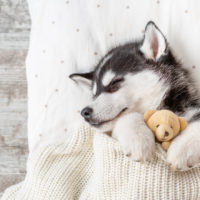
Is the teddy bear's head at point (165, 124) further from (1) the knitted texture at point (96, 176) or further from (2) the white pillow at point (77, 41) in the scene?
(2) the white pillow at point (77, 41)

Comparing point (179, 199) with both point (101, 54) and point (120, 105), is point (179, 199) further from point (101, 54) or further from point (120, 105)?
point (101, 54)

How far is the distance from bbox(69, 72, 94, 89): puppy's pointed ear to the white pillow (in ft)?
0.05

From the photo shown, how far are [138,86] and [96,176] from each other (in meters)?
0.20

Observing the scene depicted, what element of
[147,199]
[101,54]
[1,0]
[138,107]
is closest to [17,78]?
[1,0]

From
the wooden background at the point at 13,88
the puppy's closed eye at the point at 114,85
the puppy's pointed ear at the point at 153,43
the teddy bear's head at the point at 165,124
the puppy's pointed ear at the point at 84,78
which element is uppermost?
the puppy's pointed ear at the point at 153,43

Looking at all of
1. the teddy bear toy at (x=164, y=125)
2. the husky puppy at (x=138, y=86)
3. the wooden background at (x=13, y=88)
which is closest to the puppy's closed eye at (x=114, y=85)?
the husky puppy at (x=138, y=86)

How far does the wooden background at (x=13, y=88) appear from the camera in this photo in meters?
0.95

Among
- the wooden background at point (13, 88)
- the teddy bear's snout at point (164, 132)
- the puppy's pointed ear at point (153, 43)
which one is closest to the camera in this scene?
the teddy bear's snout at point (164, 132)

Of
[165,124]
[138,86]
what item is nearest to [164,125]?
[165,124]

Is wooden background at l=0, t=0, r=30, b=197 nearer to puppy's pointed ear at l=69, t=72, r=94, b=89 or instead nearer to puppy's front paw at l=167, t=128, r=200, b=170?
puppy's pointed ear at l=69, t=72, r=94, b=89

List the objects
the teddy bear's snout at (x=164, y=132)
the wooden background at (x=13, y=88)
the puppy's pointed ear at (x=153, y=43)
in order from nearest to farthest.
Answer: the teddy bear's snout at (x=164, y=132) < the puppy's pointed ear at (x=153, y=43) < the wooden background at (x=13, y=88)

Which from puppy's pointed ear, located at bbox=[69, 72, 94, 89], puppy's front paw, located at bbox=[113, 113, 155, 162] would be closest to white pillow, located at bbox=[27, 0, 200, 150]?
puppy's pointed ear, located at bbox=[69, 72, 94, 89]

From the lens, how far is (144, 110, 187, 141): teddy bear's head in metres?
0.54

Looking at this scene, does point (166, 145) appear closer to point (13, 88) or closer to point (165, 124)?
point (165, 124)
